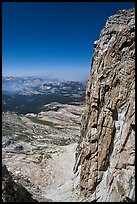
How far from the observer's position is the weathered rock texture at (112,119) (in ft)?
74.6

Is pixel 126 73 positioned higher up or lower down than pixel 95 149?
higher up

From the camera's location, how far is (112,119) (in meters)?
25.3

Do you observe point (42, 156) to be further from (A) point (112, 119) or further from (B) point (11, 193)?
(B) point (11, 193)

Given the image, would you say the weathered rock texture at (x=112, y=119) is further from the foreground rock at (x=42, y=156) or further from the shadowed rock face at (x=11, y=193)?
the shadowed rock face at (x=11, y=193)

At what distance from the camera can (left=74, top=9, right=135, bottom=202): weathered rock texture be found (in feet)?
74.6

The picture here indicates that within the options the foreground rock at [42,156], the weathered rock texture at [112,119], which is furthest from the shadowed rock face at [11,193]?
the weathered rock texture at [112,119]

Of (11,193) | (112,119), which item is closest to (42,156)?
(112,119)

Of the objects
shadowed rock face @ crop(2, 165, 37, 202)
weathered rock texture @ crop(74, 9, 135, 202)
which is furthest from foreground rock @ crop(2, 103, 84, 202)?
shadowed rock face @ crop(2, 165, 37, 202)

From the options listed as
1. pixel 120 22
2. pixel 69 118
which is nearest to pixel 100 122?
pixel 120 22

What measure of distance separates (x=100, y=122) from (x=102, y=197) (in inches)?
230

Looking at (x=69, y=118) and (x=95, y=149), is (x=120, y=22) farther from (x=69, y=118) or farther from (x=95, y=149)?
(x=69, y=118)

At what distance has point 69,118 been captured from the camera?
10094 centimetres

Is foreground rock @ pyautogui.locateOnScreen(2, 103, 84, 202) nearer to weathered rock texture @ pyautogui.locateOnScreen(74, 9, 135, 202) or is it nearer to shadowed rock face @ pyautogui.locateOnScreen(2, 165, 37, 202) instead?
weathered rock texture @ pyautogui.locateOnScreen(74, 9, 135, 202)

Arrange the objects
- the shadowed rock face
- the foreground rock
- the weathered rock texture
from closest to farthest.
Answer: the shadowed rock face < the weathered rock texture < the foreground rock
